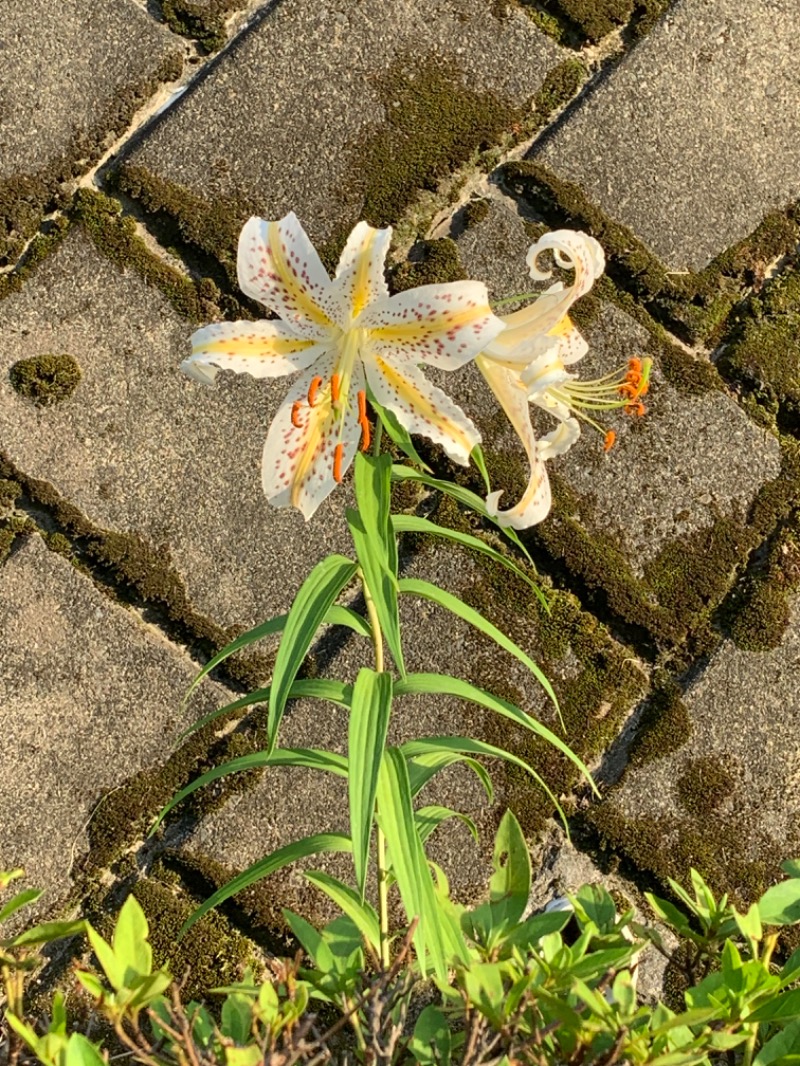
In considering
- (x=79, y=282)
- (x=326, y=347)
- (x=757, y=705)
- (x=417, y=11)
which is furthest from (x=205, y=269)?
(x=757, y=705)

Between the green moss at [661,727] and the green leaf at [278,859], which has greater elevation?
the green moss at [661,727]

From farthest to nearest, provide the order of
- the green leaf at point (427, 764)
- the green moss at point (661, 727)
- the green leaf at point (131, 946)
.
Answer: the green moss at point (661, 727), the green leaf at point (427, 764), the green leaf at point (131, 946)

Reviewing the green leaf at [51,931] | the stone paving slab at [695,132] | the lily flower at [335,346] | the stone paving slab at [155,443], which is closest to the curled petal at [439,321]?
the lily flower at [335,346]

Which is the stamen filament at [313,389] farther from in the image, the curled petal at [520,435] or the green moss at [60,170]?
the green moss at [60,170]

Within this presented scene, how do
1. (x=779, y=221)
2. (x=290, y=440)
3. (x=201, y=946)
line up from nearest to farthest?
(x=290, y=440) → (x=201, y=946) → (x=779, y=221)

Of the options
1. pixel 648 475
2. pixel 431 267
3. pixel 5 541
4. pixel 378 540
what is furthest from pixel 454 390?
pixel 378 540

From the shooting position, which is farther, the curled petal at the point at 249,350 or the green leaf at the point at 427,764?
the green leaf at the point at 427,764

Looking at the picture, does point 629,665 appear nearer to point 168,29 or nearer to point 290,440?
point 290,440
